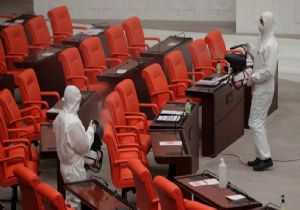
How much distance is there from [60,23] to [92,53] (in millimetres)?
2361

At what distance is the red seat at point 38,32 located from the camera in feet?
43.9

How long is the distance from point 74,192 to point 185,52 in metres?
5.42

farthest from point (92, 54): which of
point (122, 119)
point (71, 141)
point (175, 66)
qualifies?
point (71, 141)

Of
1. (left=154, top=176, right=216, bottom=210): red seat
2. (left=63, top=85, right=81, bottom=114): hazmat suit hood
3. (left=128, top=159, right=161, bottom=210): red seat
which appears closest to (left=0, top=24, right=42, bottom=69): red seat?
(left=63, top=85, right=81, bottom=114): hazmat suit hood

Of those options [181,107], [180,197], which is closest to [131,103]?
[181,107]

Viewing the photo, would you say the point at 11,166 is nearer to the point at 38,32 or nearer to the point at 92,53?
the point at 92,53

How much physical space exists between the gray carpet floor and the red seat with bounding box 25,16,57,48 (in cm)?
319

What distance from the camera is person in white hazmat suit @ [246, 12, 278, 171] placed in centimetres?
990

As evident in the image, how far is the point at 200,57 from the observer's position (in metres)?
12.0

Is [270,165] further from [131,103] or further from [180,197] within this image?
[180,197]

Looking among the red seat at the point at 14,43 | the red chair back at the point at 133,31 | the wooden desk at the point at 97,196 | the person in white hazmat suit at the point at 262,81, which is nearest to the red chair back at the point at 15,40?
the red seat at the point at 14,43

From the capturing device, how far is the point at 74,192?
7.83 metres

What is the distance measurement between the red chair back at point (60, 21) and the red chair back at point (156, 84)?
11.6ft

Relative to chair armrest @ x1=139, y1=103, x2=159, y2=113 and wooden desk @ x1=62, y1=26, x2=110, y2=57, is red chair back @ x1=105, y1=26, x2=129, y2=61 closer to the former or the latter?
wooden desk @ x1=62, y1=26, x2=110, y2=57
